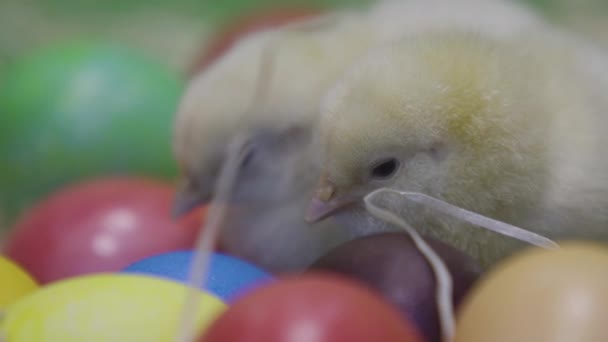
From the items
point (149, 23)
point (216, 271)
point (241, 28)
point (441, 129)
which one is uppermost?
point (441, 129)

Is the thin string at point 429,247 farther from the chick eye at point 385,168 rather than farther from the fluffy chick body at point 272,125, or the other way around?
the fluffy chick body at point 272,125

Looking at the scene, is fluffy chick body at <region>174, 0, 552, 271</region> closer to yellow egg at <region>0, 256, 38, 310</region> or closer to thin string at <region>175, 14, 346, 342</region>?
thin string at <region>175, 14, 346, 342</region>

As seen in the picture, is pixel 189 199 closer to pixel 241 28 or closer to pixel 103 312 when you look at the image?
pixel 103 312

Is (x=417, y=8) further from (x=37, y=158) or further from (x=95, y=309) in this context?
(x=95, y=309)

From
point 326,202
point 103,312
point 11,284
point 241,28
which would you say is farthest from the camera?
point 241,28

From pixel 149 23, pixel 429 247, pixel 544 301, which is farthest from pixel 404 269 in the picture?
pixel 149 23

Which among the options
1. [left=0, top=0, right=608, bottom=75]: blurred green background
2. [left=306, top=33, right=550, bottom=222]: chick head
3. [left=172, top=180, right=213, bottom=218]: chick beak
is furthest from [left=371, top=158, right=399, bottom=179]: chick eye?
[left=0, top=0, right=608, bottom=75]: blurred green background
